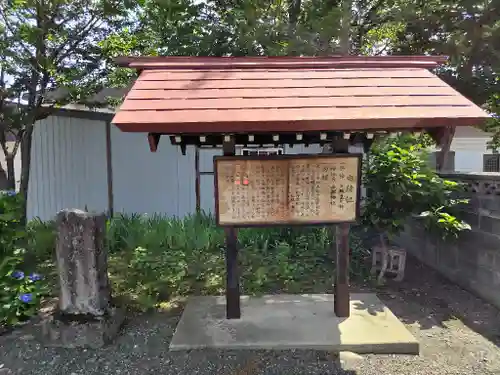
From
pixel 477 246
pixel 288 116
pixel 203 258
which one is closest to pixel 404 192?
pixel 477 246

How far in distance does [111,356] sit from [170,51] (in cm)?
479

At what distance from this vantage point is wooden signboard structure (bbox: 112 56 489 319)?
3.35m

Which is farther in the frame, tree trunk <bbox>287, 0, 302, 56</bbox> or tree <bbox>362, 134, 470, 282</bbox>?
tree trunk <bbox>287, 0, 302, 56</bbox>

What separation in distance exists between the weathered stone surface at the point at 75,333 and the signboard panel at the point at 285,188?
63.6 inches

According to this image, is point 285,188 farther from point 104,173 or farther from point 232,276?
point 104,173

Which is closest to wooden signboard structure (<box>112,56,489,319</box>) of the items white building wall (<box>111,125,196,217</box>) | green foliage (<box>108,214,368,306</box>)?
green foliage (<box>108,214,368,306</box>)

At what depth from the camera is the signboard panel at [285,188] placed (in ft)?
13.6

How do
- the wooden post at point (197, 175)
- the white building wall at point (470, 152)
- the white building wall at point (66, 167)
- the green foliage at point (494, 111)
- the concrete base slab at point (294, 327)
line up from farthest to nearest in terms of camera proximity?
the white building wall at point (470, 152), the wooden post at point (197, 175), the white building wall at point (66, 167), the green foliage at point (494, 111), the concrete base slab at point (294, 327)

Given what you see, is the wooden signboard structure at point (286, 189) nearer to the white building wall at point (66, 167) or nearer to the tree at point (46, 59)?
the tree at point (46, 59)

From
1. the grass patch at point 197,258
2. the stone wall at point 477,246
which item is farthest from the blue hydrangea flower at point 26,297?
the stone wall at point 477,246

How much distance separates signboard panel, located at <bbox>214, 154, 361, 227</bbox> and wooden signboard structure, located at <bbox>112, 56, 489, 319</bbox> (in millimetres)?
10

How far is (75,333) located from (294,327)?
2226 mm

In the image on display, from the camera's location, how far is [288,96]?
12.4 ft

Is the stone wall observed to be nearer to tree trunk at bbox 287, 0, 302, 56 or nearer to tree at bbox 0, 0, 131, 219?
tree trunk at bbox 287, 0, 302, 56
